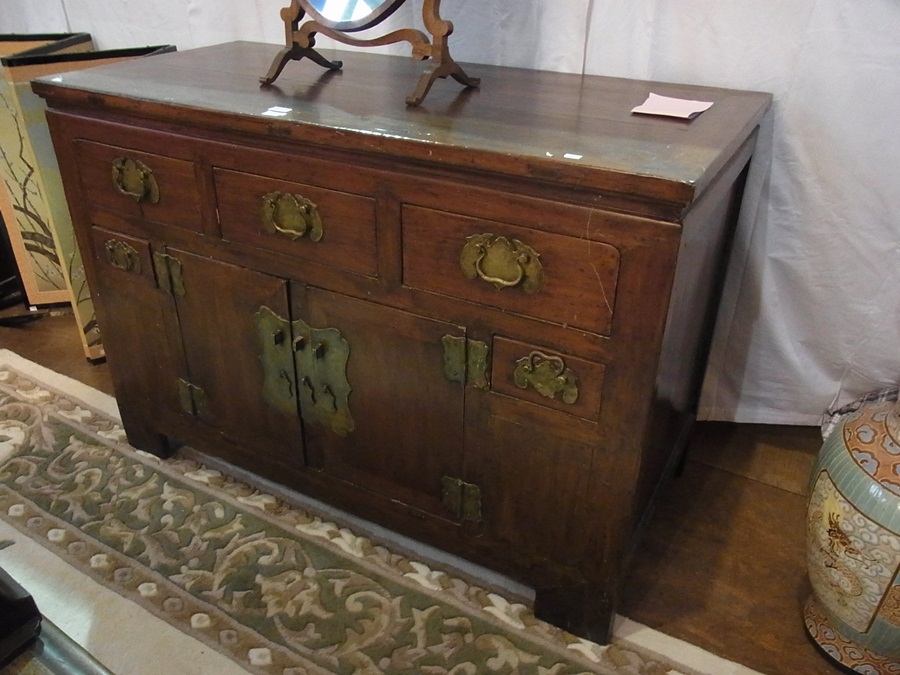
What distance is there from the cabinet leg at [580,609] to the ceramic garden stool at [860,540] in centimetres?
32

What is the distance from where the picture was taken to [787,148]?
→ 1.30 metres

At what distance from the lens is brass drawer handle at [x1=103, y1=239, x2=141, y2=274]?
1.31 meters

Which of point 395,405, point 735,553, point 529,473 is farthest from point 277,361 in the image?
point 735,553

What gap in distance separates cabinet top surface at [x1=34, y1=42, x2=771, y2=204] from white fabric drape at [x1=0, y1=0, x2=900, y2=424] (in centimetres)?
6

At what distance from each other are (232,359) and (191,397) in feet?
0.56

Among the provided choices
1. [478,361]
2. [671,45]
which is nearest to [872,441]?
[478,361]

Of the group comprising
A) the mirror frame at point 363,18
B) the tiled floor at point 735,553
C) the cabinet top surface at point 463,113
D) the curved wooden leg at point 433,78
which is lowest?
the tiled floor at point 735,553

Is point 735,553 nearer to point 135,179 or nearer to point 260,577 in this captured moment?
point 260,577

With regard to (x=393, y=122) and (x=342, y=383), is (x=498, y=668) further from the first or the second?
(x=393, y=122)

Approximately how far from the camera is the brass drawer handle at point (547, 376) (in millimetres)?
980

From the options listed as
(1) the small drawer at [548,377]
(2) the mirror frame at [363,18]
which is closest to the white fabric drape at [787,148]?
(2) the mirror frame at [363,18]

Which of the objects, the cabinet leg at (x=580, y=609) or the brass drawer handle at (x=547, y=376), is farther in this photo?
the cabinet leg at (x=580, y=609)

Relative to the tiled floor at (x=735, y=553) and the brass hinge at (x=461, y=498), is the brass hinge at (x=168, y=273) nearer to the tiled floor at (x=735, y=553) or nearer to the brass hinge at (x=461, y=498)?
the brass hinge at (x=461, y=498)

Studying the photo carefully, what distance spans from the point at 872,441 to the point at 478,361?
1.83ft
